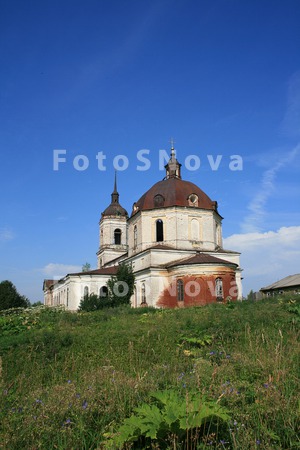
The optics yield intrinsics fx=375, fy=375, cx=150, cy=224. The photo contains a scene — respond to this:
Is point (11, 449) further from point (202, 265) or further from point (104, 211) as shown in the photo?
point (104, 211)

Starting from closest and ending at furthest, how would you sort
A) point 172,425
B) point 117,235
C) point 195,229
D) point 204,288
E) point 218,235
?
point 172,425 → point 204,288 → point 195,229 → point 218,235 → point 117,235

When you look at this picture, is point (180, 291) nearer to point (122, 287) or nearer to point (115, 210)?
point (122, 287)

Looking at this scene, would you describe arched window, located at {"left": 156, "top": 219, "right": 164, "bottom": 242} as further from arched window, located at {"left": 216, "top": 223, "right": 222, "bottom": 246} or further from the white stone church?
arched window, located at {"left": 216, "top": 223, "right": 222, "bottom": 246}

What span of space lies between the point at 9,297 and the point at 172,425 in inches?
1849

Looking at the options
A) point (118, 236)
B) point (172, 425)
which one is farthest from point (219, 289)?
point (172, 425)

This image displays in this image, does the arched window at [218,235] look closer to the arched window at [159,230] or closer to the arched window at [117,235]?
the arched window at [159,230]

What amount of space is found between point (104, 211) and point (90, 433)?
5133 cm

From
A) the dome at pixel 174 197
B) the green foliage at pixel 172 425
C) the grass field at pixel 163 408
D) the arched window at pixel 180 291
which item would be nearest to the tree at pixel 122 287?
the arched window at pixel 180 291

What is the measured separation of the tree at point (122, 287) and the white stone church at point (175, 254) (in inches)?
49.0

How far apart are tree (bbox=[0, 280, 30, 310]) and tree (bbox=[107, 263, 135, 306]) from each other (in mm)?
19005

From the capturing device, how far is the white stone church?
1186 inches

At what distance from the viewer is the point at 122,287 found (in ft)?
108

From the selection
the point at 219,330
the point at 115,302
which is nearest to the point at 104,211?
the point at 115,302

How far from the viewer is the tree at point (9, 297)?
150ft
